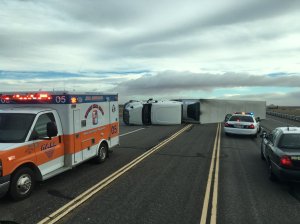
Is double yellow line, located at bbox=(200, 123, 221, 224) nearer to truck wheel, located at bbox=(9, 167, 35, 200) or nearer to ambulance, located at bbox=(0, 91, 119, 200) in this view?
ambulance, located at bbox=(0, 91, 119, 200)

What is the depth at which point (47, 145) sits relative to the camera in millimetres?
8070

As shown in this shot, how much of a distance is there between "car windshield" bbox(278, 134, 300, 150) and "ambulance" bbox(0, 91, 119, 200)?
591cm

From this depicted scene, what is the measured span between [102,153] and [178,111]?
21.7 meters

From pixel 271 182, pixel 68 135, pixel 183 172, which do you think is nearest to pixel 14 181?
pixel 68 135

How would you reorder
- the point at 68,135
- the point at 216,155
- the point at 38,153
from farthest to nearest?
the point at 216,155 → the point at 68,135 → the point at 38,153

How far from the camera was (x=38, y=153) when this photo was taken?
25.3ft

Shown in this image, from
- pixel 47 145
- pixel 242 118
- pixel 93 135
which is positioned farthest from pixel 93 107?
pixel 242 118

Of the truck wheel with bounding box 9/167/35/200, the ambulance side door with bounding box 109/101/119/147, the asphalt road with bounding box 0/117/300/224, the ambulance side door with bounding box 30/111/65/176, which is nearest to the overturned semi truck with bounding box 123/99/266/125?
the ambulance side door with bounding box 109/101/119/147

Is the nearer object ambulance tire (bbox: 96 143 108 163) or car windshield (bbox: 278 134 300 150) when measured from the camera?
car windshield (bbox: 278 134 300 150)

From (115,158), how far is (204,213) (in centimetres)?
651

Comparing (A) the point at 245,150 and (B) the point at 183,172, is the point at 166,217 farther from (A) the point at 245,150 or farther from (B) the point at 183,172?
(A) the point at 245,150

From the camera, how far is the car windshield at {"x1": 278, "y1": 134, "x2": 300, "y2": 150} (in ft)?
27.9

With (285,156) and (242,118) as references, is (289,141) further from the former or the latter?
(242,118)

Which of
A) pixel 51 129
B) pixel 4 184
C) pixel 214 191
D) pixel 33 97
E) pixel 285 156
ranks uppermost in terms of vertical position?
pixel 33 97
